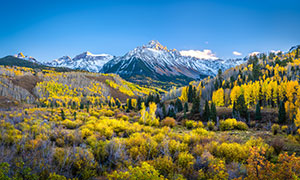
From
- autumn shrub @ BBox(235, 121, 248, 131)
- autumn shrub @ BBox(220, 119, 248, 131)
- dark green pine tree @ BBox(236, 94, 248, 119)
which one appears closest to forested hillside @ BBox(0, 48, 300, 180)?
dark green pine tree @ BBox(236, 94, 248, 119)

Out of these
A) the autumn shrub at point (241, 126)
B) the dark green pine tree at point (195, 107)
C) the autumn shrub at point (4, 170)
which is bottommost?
the autumn shrub at point (241, 126)

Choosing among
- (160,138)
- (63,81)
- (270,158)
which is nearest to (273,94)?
(270,158)

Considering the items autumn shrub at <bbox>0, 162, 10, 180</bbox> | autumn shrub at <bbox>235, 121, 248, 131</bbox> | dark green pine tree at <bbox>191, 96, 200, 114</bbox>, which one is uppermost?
autumn shrub at <bbox>0, 162, 10, 180</bbox>

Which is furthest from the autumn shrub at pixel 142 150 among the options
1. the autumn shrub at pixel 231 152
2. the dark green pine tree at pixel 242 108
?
the dark green pine tree at pixel 242 108

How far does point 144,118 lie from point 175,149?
22815 millimetres

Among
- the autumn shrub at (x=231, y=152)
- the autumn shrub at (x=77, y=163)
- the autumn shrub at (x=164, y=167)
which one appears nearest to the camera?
the autumn shrub at (x=77, y=163)

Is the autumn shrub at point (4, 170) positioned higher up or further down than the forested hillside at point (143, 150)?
higher up

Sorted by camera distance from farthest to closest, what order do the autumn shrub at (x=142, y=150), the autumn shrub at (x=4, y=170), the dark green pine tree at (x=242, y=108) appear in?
the dark green pine tree at (x=242, y=108) < the autumn shrub at (x=142, y=150) < the autumn shrub at (x=4, y=170)

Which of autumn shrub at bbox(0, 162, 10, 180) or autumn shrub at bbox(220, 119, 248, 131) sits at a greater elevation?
autumn shrub at bbox(0, 162, 10, 180)

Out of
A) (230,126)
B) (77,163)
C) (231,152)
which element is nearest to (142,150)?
(77,163)

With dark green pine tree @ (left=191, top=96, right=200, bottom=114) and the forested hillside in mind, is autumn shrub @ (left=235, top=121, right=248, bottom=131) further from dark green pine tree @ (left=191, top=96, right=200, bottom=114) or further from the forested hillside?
dark green pine tree @ (left=191, top=96, right=200, bottom=114)

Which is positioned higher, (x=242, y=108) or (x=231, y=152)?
(x=231, y=152)

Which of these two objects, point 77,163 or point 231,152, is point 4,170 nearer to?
point 77,163

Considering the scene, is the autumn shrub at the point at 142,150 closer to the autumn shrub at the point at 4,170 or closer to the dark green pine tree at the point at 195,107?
the autumn shrub at the point at 4,170
